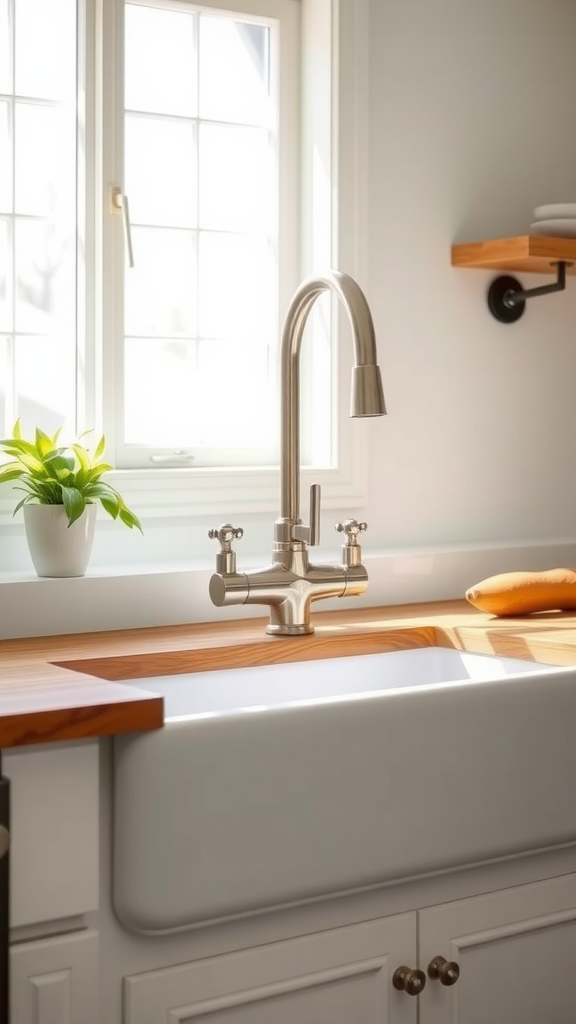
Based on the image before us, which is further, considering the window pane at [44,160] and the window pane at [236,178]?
the window pane at [236,178]

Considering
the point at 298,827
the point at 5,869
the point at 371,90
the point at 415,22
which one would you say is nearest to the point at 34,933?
the point at 5,869

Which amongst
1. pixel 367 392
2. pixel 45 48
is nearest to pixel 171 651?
pixel 367 392

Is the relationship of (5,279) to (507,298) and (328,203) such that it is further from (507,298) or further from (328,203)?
(507,298)

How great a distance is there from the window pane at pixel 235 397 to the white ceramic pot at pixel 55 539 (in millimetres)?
445

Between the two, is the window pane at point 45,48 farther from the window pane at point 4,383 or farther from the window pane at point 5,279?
the window pane at point 4,383

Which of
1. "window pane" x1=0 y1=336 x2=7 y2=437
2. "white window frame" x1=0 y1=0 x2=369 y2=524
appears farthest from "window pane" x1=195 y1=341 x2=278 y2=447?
"window pane" x1=0 y1=336 x2=7 y2=437

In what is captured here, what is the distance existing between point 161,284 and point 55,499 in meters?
0.51

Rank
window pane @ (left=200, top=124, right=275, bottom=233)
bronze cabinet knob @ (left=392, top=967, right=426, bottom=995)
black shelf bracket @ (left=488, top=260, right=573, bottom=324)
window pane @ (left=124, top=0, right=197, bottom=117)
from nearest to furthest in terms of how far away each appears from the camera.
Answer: bronze cabinet knob @ (left=392, top=967, right=426, bottom=995), window pane @ (left=124, top=0, right=197, bottom=117), window pane @ (left=200, top=124, right=275, bottom=233), black shelf bracket @ (left=488, top=260, right=573, bottom=324)

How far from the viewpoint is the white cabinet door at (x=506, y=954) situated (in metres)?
1.54

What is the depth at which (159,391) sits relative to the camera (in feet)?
7.24

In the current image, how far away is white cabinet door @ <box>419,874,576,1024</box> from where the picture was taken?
5.06 ft

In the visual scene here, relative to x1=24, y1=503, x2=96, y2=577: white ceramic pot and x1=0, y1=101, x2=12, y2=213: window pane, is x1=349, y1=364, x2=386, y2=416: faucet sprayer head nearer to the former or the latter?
x1=24, y1=503, x2=96, y2=577: white ceramic pot

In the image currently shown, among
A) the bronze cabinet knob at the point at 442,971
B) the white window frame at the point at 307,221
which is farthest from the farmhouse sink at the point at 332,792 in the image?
the white window frame at the point at 307,221

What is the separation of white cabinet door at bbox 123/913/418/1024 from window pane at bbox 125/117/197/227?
4.15 ft
